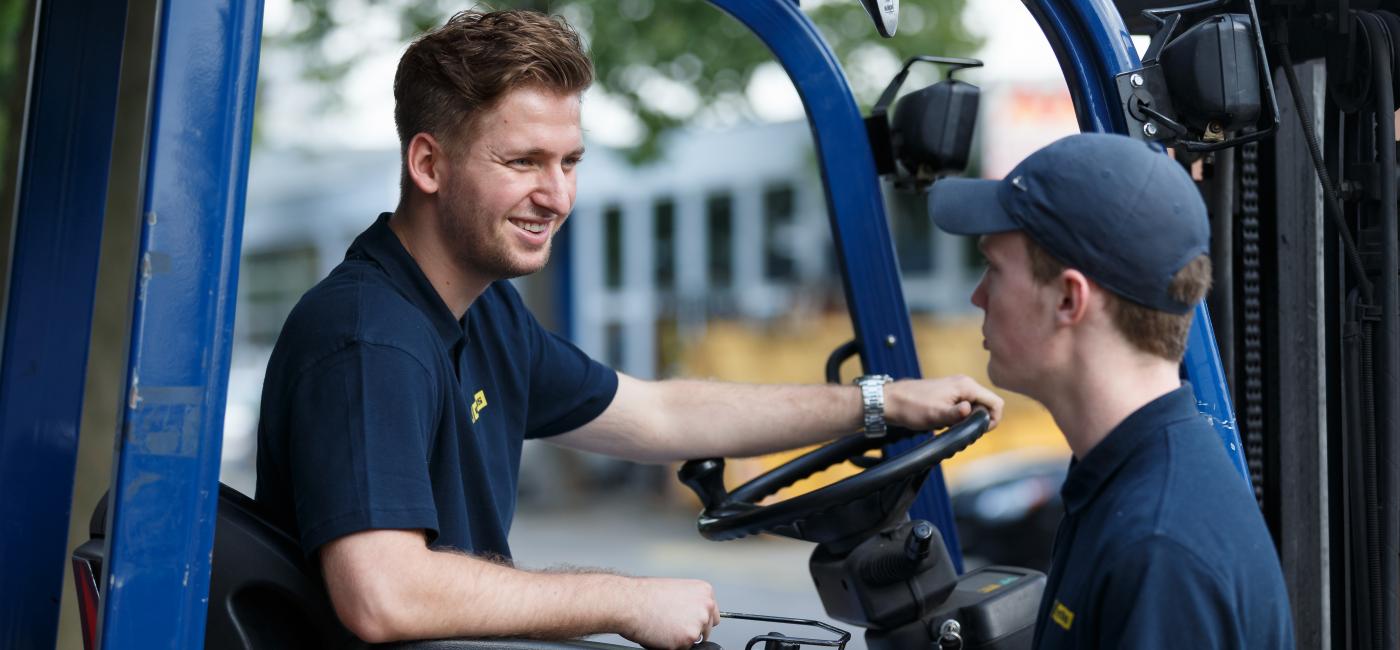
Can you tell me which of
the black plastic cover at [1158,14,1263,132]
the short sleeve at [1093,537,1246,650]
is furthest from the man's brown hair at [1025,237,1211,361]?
the black plastic cover at [1158,14,1263,132]

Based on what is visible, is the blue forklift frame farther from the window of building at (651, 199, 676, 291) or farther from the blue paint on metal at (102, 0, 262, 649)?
the window of building at (651, 199, 676, 291)

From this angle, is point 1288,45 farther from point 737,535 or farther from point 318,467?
point 318,467

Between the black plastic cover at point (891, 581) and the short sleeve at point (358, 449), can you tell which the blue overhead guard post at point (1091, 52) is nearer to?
the black plastic cover at point (891, 581)

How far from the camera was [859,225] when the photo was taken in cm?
297

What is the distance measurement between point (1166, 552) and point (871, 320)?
1.49 meters

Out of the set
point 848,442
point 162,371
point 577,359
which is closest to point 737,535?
point 848,442

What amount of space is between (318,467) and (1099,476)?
109cm

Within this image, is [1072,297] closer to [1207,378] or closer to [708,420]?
[1207,378]

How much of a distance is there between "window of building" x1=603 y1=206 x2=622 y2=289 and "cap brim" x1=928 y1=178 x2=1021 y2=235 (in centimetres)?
2107

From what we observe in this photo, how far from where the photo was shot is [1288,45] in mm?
2668

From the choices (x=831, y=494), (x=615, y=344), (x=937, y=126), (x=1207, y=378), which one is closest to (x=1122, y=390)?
(x=1207, y=378)

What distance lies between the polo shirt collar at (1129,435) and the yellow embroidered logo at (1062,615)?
141mm

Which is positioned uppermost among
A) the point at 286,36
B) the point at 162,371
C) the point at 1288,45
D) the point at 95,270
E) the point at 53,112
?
the point at 286,36

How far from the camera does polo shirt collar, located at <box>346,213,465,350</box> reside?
2.36 meters
